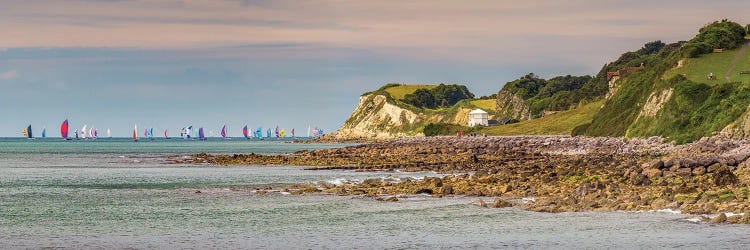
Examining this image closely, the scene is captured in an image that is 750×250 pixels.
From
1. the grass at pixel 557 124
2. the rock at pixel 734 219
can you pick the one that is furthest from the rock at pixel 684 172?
the grass at pixel 557 124

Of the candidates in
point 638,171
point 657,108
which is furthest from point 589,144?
point 638,171

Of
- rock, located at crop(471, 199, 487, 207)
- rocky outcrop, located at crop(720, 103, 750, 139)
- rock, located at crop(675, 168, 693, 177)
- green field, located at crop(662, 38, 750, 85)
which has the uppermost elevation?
green field, located at crop(662, 38, 750, 85)

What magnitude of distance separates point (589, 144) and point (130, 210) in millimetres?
67761

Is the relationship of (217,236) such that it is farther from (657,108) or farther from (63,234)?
(657,108)

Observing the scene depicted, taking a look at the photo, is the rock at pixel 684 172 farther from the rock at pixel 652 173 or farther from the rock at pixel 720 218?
the rock at pixel 720 218

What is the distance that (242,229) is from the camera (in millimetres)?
33438

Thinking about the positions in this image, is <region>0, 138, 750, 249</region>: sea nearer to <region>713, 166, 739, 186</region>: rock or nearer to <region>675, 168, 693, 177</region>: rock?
<region>713, 166, 739, 186</region>: rock

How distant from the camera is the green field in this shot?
111194 mm

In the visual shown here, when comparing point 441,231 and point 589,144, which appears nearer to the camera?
point 441,231

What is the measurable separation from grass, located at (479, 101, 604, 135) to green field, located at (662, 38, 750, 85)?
25269mm

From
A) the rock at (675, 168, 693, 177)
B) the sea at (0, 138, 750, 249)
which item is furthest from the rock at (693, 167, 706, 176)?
the sea at (0, 138, 750, 249)

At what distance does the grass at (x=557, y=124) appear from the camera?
150 m

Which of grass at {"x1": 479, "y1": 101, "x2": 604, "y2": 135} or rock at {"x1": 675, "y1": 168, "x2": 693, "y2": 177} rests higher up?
grass at {"x1": 479, "y1": 101, "x2": 604, "y2": 135}

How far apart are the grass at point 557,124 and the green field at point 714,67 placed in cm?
2527
